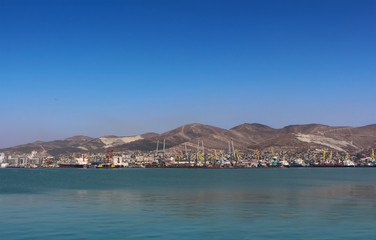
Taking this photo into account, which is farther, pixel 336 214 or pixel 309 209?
pixel 309 209

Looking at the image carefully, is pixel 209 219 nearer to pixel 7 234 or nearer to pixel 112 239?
pixel 112 239

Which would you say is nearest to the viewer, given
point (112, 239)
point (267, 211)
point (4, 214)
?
point (112, 239)

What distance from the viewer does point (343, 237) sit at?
32406mm

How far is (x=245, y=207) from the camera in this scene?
51656 millimetres

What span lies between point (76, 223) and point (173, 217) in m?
9.66

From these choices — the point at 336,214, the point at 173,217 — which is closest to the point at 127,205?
the point at 173,217

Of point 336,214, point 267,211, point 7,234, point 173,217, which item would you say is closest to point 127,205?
point 173,217

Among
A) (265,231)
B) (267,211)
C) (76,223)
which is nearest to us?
(265,231)

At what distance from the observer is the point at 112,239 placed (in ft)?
103

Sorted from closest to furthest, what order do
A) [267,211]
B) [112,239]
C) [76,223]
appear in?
[112,239]
[76,223]
[267,211]

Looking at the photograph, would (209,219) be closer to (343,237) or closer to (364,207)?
(343,237)

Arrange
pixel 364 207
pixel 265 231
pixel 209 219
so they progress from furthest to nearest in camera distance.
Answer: pixel 364 207
pixel 209 219
pixel 265 231

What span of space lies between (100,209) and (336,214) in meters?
26.8

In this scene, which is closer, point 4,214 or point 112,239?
point 112,239
